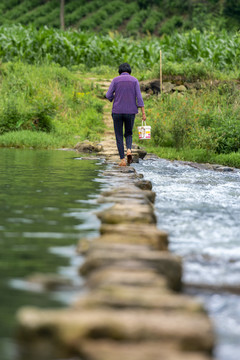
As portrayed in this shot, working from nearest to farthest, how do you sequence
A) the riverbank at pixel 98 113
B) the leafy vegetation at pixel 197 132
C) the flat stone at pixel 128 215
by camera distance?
the flat stone at pixel 128 215 < the leafy vegetation at pixel 197 132 < the riverbank at pixel 98 113

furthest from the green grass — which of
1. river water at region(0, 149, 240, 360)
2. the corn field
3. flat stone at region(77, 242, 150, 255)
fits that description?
flat stone at region(77, 242, 150, 255)

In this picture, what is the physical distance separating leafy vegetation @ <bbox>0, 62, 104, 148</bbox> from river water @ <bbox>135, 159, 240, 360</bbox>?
24.4 feet

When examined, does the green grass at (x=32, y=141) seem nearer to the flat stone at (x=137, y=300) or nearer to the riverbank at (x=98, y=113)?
the riverbank at (x=98, y=113)

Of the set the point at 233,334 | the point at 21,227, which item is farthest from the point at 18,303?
the point at 21,227

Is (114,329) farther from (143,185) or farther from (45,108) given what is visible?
(45,108)

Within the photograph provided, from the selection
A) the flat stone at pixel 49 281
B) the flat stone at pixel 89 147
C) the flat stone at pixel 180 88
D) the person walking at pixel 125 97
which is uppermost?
the flat stone at pixel 180 88

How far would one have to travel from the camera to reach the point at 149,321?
7.47ft

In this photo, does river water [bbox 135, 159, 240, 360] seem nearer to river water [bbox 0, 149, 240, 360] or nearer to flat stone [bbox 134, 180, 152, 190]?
river water [bbox 0, 149, 240, 360]

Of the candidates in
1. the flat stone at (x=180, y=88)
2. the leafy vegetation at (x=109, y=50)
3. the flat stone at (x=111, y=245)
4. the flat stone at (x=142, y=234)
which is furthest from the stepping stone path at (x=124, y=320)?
the leafy vegetation at (x=109, y=50)

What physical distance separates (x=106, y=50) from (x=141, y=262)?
75.3 feet

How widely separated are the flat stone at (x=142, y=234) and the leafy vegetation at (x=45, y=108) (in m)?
11.3

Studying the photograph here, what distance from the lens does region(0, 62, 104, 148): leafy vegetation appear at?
16266 mm

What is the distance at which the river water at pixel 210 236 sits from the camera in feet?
9.96

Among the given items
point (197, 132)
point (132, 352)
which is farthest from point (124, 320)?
point (197, 132)
